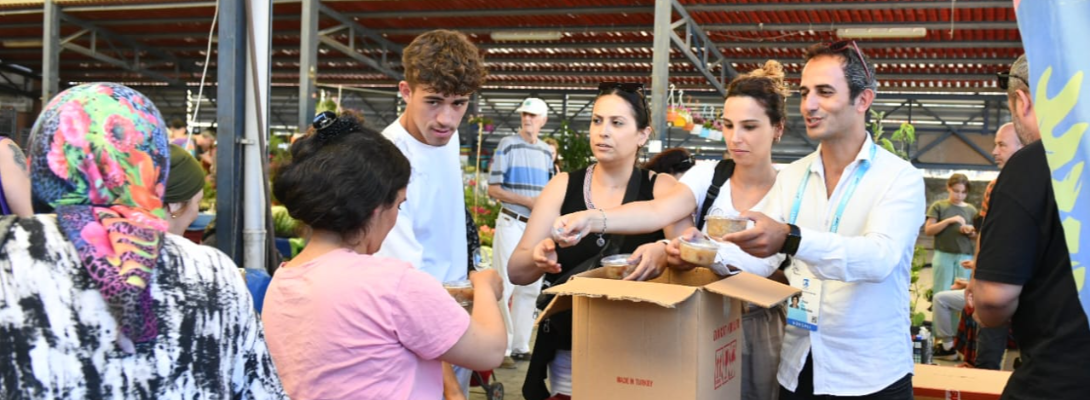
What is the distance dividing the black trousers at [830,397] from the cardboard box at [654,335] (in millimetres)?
202

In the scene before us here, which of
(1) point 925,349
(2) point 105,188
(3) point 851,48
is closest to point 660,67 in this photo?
(1) point 925,349

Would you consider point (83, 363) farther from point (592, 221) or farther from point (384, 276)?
point (592, 221)

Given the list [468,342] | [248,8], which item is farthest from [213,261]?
[248,8]

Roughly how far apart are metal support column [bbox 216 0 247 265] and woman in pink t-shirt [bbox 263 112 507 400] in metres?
2.31

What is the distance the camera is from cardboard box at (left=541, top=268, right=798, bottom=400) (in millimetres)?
1998

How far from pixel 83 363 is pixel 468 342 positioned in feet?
A: 2.33

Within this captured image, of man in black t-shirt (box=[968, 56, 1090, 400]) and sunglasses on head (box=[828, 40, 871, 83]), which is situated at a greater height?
sunglasses on head (box=[828, 40, 871, 83])

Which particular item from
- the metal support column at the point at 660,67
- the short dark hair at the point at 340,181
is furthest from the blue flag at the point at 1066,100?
the metal support column at the point at 660,67

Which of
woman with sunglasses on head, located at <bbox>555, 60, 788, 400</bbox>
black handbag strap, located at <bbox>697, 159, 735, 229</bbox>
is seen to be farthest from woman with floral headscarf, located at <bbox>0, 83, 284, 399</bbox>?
black handbag strap, located at <bbox>697, 159, 735, 229</bbox>

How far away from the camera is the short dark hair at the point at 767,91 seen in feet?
8.90

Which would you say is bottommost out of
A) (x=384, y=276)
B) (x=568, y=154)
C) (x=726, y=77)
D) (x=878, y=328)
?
(x=878, y=328)

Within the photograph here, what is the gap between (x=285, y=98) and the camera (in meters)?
22.3

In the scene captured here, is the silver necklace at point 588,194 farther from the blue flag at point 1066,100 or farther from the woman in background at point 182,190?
the blue flag at point 1066,100

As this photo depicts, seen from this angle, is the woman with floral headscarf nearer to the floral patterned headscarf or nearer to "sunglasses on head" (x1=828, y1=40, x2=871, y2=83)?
the floral patterned headscarf
